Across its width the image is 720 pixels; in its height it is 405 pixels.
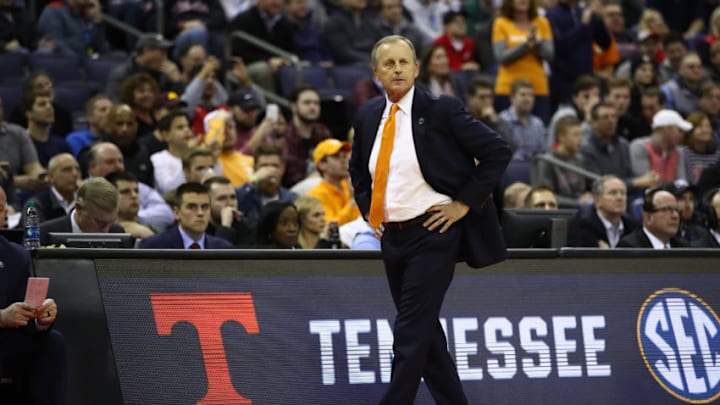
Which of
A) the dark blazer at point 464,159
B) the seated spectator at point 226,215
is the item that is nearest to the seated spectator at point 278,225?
the seated spectator at point 226,215

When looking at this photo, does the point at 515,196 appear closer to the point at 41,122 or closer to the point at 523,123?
the point at 523,123

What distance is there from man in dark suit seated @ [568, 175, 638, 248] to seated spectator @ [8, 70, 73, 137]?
16.5 ft

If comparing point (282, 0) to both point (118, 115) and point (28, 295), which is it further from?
point (28, 295)

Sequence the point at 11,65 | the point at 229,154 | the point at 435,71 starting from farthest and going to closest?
the point at 435,71, the point at 11,65, the point at 229,154

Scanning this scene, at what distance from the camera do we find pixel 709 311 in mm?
8664

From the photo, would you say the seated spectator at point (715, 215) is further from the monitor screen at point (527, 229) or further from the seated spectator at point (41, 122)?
the seated spectator at point (41, 122)

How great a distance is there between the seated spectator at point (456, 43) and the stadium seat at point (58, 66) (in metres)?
4.42

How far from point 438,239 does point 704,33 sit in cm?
1417

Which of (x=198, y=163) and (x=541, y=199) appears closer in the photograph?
(x=541, y=199)

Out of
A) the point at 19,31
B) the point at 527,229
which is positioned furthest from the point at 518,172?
the point at 19,31

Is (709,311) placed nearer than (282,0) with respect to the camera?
Yes

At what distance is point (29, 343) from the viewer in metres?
7.08

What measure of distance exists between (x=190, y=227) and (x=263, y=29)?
24.3ft

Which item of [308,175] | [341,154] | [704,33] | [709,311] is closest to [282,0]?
[308,175]
